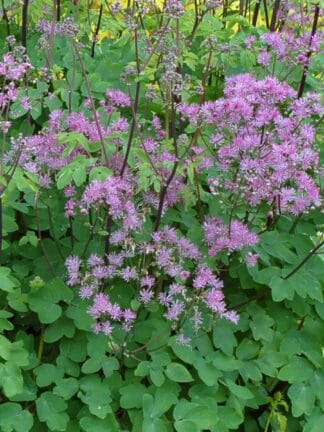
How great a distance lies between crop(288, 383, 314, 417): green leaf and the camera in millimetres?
2281

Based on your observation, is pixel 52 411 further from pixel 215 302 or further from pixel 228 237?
pixel 228 237

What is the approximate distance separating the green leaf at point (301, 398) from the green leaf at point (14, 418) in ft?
2.64

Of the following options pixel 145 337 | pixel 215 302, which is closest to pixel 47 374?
pixel 145 337

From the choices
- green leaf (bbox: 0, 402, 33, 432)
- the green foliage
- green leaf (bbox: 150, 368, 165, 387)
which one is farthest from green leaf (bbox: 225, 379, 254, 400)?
green leaf (bbox: 0, 402, 33, 432)

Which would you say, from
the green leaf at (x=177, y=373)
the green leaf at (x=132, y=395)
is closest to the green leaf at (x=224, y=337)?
the green leaf at (x=177, y=373)

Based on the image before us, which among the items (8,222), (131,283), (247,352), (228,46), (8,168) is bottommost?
(247,352)

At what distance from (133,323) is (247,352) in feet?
1.23

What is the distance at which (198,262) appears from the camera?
89.1 inches

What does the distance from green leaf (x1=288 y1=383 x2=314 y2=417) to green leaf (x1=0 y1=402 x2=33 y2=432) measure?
2.64ft

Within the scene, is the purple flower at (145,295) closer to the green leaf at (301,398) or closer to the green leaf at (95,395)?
the green leaf at (95,395)

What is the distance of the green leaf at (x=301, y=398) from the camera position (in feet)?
7.48

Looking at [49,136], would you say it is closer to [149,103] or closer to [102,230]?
[102,230]

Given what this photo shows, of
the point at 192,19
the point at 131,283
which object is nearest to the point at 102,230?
the point at 131,283

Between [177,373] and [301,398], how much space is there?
0.44 meters
